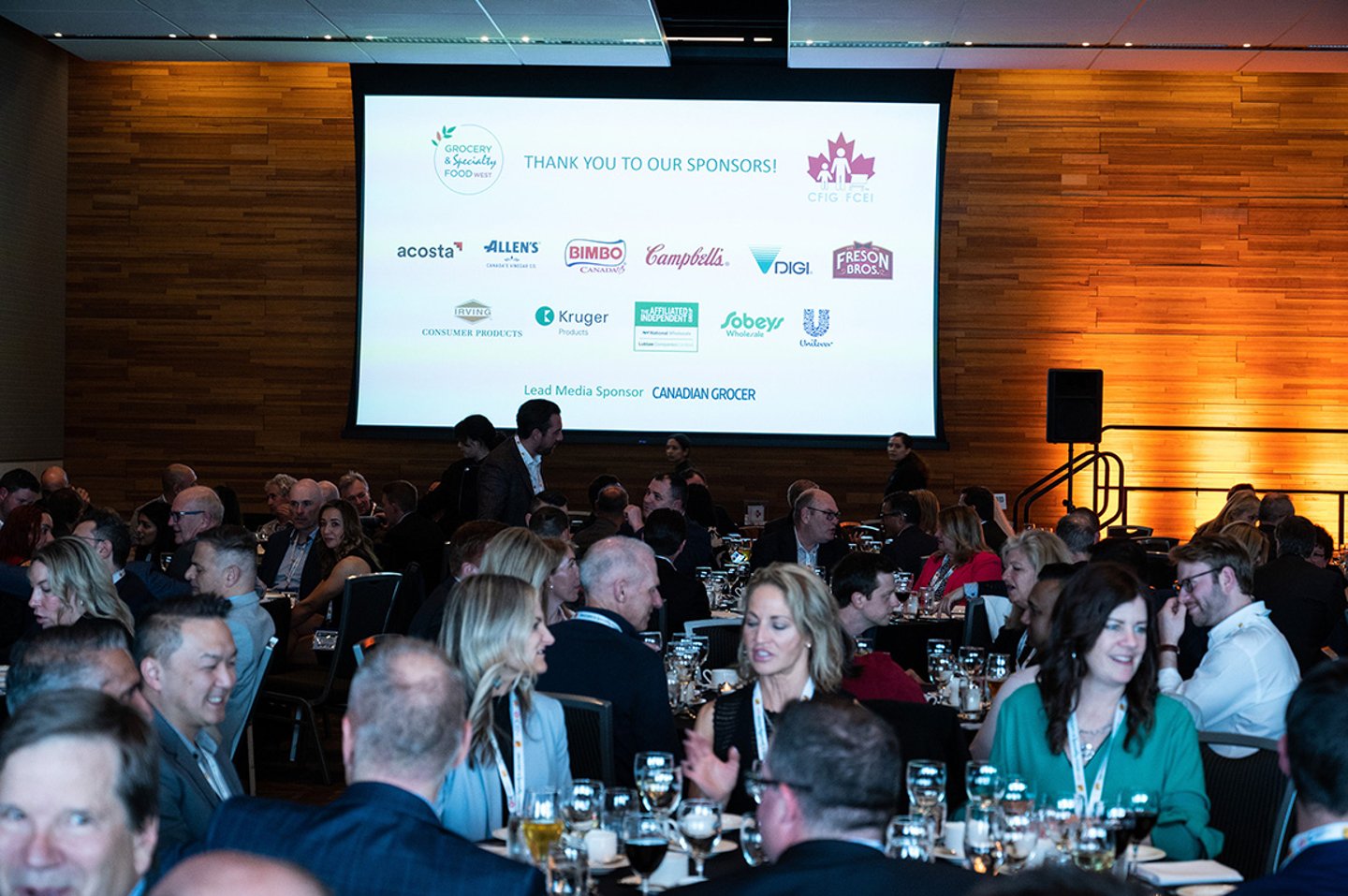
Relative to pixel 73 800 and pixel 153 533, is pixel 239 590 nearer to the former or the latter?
pixel 153 533

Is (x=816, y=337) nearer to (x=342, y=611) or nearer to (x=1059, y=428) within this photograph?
(x=1059, y=428)

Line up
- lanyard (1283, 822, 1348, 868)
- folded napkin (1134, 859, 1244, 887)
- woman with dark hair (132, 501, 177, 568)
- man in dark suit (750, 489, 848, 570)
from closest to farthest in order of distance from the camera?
lanyard (1283, 822, 1348, 868)
folded napkin (1134, 859, 1244, 887)
woman with dark hair (132, 501, 177, 568)
man in dark suit (750, 489, 848, 570)

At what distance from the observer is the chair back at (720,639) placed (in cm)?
596

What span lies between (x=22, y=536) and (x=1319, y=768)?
19.1 ft

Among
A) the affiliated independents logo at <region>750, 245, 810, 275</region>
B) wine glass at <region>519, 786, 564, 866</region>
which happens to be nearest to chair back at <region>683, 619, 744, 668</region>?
wine glass at <region>519, 786, 564, 866</region>

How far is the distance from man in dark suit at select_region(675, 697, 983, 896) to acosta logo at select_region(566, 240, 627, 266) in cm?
1104

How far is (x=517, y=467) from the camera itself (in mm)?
8234

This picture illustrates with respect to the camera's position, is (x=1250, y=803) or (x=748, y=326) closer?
(x=1250, y=803)

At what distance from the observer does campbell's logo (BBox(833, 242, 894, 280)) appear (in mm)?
12875

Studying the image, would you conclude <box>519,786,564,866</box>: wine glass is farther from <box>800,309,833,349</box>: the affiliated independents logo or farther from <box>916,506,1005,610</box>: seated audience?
<box>800,309,833,349</box>: the affiliated independents logo

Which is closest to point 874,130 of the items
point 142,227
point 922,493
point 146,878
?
point 922,493

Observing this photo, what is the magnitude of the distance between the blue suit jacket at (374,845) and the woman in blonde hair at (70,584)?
8.30ft

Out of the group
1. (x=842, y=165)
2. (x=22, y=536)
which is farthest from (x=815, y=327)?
(x=22, y=536)

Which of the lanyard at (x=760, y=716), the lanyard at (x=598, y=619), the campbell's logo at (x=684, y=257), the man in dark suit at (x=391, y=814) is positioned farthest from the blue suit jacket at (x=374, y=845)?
the campbell's logo at (x=684, y=257)
